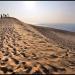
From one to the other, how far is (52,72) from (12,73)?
3.00 ft

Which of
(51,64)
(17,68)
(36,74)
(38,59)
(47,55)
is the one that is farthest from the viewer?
(47,55)

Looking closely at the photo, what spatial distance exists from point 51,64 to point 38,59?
0.63 m

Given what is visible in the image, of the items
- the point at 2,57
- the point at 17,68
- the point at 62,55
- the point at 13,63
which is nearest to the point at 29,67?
the point at 17,68

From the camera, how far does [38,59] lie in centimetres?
555

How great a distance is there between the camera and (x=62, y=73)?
4.43 m

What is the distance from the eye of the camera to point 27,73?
433 centimetres

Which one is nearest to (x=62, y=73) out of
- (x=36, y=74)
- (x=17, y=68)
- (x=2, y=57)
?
(x=36, y=74)

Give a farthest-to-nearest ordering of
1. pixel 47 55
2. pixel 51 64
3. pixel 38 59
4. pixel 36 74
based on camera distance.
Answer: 1. pixel 47 55
2. pixel 38 59
3. pixel 51 64
4. pixel 36 74

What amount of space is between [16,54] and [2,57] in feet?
1.82

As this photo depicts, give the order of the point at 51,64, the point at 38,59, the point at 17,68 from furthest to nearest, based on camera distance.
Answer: the point at 38,59 → the point at 51,64 → the point at 17,68

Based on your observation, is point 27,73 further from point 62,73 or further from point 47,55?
point 47,55

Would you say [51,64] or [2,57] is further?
[2,57]

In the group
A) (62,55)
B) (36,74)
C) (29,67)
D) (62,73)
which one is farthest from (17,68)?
(62,55)

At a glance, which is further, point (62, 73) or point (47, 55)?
point (47, 55)
